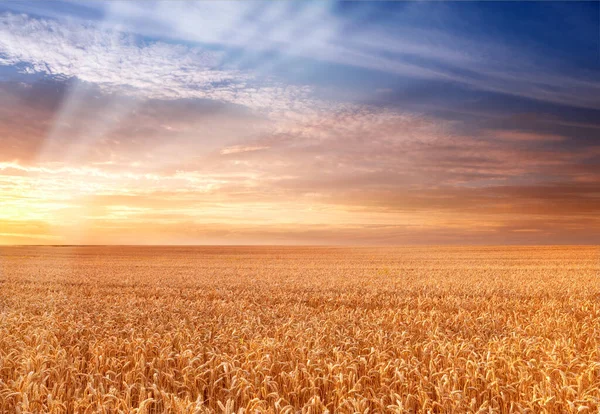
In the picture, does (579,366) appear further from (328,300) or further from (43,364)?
(328,300)

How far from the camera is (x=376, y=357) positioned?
771 cm

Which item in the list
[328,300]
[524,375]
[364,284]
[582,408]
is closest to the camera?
[582,408]

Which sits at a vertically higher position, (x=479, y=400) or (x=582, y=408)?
(x=582, y=408)

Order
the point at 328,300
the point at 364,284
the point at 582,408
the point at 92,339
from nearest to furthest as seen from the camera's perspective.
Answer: the point at 582,408
the point at 92,339
the point at 328,300
the point at 364,284

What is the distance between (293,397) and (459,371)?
113 inches

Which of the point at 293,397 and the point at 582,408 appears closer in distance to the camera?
the point at 582,408

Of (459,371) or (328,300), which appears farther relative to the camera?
(328,300)

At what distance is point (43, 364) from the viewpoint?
7.26m

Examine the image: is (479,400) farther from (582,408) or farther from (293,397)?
(293,397)

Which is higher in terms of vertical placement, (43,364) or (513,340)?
(43,364)

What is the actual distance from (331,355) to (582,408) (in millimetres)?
4349

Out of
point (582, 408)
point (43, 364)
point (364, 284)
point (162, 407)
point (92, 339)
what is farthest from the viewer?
point (364, 284)

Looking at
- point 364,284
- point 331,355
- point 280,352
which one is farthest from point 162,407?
point 364,284

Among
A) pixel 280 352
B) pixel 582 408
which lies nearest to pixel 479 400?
pixel 582 408
